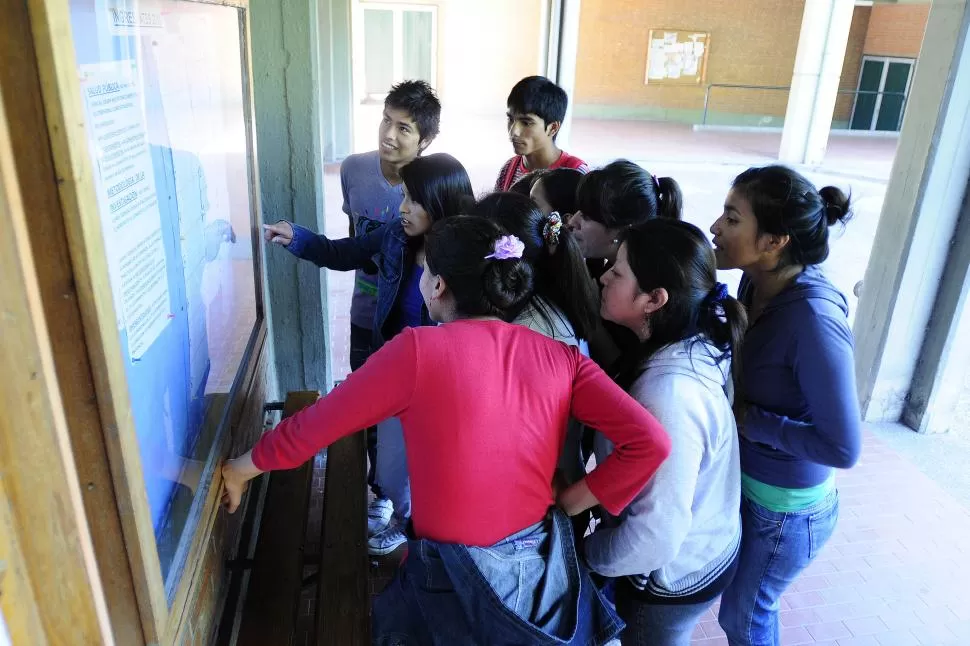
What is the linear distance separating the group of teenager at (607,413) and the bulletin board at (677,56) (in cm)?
1852

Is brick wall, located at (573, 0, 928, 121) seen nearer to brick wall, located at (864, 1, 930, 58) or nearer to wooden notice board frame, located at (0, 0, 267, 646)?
brick wall, located at (864, 1, 930, 58)

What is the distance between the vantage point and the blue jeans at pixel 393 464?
7.90 ft

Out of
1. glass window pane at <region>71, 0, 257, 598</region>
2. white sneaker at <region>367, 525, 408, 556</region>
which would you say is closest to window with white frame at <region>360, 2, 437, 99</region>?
white sneaker at <region>367, 525, 408, 556</region>

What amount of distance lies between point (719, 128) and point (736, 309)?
18210 millimetres

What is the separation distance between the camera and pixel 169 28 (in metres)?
1.26

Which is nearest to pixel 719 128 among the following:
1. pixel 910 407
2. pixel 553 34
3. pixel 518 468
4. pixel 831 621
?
pixel 553 34

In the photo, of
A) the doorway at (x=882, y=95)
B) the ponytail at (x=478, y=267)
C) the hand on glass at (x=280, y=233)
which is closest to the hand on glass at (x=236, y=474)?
the ponytail at (x=478, y=267)

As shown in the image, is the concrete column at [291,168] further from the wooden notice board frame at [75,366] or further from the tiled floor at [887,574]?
the tiled floor at [887,574]

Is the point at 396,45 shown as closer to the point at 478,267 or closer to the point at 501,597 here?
the point at 478,267

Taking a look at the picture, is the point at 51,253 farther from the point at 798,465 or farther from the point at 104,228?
the point at 798,465

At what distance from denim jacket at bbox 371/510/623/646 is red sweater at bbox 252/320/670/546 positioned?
1.5 inches

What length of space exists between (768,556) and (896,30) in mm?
21085

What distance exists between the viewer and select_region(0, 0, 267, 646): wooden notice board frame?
0.72m

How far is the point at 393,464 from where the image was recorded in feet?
8.14
